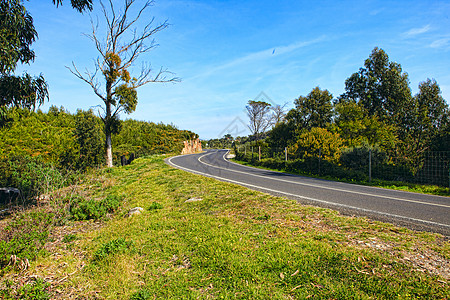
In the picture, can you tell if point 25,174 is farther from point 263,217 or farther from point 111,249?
point 263,217

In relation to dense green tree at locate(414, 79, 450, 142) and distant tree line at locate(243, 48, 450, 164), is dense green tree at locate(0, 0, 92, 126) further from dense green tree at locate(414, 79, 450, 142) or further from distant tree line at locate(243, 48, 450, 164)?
dense green tree at locate(414, 79, 450, 142)

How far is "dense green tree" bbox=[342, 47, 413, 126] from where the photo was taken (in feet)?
81.8

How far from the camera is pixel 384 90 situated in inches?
1030

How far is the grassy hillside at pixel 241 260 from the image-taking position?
2689 mm

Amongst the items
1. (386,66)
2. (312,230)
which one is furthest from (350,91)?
(312,230)

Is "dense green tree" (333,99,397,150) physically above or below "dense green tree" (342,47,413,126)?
below

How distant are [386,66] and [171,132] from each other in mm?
34690

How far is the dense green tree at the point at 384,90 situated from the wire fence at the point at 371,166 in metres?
12.8

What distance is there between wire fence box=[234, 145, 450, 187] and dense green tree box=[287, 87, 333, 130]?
1139 cm

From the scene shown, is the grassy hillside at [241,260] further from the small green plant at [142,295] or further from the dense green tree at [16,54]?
the dense green tree at [16,54]

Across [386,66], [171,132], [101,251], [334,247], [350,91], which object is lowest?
[101,251]

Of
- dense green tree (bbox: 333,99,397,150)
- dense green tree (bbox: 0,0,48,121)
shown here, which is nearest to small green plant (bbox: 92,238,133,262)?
dense green tree (bbox: 0,0,48,121)

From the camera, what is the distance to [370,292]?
8.13 ft

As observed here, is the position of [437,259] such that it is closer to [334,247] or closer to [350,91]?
[334,247]
